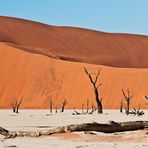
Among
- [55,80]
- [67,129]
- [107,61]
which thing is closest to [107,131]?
[67,129]

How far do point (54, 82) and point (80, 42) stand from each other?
2636 inches

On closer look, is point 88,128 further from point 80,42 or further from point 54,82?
point 80,42

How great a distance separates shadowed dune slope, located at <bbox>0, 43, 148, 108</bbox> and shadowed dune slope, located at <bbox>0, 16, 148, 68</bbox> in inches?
1112

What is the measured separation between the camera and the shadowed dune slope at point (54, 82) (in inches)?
2830

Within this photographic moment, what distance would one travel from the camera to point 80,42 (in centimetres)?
14250

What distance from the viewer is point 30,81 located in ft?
255

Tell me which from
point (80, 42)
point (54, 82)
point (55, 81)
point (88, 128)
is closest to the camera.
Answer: point (88, 128)

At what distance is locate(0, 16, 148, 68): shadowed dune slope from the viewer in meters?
124

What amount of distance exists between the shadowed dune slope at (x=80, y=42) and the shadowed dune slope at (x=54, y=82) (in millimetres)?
28252

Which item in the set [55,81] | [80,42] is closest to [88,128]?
[55,81]

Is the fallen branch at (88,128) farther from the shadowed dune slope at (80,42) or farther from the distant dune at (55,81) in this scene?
the shadowed dune slope at (80,42)

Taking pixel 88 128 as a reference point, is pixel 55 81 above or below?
above

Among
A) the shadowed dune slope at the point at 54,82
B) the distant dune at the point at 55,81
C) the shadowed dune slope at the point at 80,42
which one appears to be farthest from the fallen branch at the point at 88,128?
the shadowed dune slope at the point at 80,42

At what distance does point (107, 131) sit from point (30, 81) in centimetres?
6347
